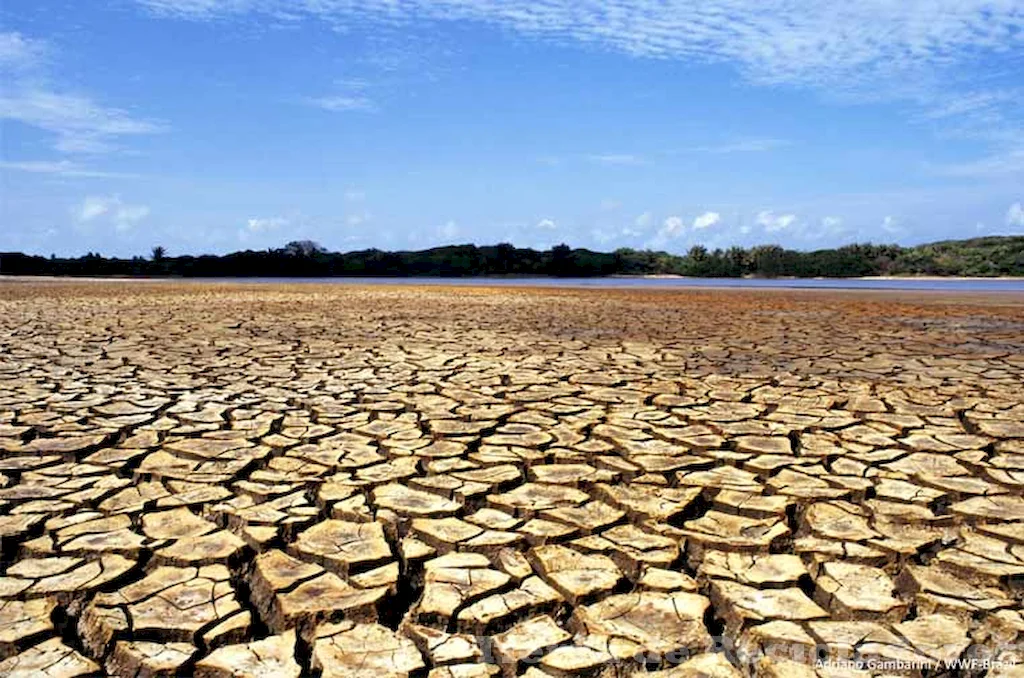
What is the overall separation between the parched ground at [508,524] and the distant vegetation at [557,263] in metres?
43.8

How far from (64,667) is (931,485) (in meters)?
2.83

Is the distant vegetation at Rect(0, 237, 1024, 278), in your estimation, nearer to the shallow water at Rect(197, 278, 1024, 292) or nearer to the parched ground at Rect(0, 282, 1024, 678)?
the shallow water at Rect(197, 278, 1024, 292)

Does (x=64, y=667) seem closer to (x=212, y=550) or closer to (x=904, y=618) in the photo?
(x=212, y=550)

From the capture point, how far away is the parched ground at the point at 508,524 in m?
1.74

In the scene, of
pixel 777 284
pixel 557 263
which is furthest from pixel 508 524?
pixel 557 263

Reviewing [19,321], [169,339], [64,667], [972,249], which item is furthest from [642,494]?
[972,249]

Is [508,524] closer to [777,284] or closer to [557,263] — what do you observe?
[777,284]

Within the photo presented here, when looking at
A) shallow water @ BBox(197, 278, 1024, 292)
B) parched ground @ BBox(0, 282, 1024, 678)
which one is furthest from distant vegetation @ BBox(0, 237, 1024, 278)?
parched ground @ BBox(0, 282, 1024, 678)

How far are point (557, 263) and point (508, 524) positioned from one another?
50.5 metres

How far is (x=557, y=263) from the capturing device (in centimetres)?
5253

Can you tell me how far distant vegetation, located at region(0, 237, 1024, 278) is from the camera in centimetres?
4422

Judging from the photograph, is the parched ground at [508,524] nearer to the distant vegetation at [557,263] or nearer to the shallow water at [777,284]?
the shallow water at [777,284]

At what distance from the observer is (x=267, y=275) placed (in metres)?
49.2

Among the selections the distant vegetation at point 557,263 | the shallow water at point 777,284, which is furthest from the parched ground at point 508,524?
the distant vegetation at point 557,263
